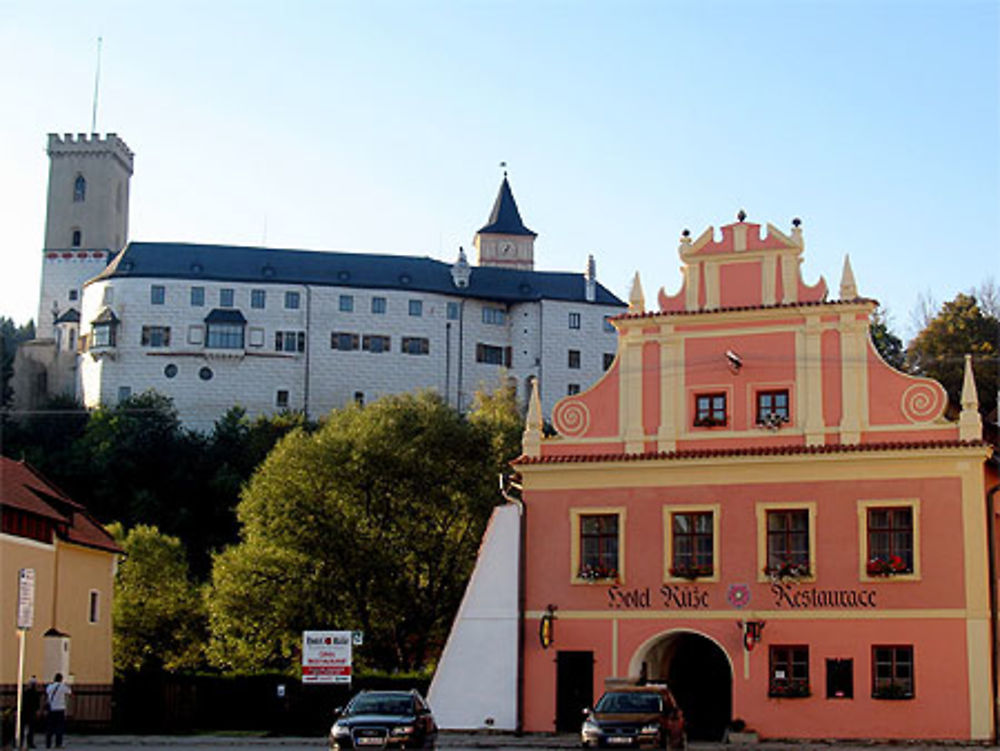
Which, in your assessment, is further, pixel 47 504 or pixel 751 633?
pixel 47 504

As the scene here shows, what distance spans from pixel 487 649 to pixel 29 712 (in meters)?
10.6

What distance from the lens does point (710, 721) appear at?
38125mm

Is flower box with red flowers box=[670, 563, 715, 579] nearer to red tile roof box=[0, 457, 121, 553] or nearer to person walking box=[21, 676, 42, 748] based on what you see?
person walking box=[21, 676, 42, 748]

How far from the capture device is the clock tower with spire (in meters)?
152

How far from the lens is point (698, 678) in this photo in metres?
38.7

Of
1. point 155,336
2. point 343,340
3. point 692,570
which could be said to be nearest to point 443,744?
point 692,570

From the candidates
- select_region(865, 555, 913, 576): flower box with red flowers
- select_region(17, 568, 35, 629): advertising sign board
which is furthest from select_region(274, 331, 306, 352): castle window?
select_region(17, 568, 35, 629): advertising sign board

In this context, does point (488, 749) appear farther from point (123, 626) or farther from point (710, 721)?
point (123, 626)

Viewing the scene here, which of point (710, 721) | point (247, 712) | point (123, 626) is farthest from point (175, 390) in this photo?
point (710, 721)

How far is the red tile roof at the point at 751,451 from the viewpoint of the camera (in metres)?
34.2

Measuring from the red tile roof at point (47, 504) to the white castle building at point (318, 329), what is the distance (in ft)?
212

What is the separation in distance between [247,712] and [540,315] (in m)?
83.6

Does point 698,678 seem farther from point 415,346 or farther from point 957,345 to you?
point 415,346

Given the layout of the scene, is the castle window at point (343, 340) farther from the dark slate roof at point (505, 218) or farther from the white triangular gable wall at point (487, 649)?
the white triangular gable wall at point (487, 649)
